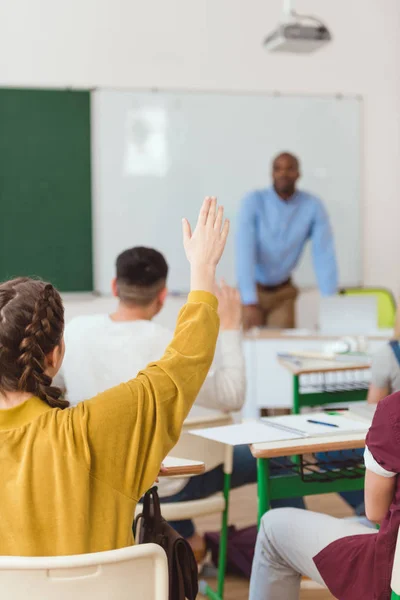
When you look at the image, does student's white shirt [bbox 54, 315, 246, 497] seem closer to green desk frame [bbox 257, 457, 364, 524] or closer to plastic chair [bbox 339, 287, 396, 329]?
green desk frame [bbox 257, 457, 364, 524]

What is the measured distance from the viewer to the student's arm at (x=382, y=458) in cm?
163

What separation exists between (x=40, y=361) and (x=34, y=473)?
0.66 ft

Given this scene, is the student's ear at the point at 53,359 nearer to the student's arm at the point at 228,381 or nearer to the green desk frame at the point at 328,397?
the student's arm at the point at 228,381

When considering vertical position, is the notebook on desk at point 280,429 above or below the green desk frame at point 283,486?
above

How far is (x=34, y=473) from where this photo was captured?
4.54ft

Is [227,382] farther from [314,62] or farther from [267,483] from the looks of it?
[314,62]

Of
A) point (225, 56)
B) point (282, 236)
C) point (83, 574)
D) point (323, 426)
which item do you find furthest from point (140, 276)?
point (225, 56)

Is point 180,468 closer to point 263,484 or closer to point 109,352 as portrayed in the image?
point 263,484

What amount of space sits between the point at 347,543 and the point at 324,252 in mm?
4719

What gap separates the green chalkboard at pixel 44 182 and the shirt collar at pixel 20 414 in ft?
16.1

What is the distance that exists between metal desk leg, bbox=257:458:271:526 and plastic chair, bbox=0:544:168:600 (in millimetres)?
1001

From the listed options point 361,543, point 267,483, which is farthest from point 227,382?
point 361,543

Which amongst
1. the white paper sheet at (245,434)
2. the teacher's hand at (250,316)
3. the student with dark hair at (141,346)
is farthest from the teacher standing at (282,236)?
the white paper sheet at (245,434)

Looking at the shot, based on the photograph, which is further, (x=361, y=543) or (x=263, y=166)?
(x=263, y=166)
